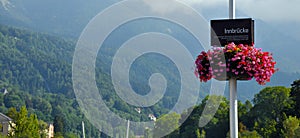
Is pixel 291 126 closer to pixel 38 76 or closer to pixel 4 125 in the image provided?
pixel 4 125

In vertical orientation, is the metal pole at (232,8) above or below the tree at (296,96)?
below

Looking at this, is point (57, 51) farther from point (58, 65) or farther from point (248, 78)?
point (248, 78)

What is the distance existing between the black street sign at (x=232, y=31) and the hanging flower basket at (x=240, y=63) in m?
0.08

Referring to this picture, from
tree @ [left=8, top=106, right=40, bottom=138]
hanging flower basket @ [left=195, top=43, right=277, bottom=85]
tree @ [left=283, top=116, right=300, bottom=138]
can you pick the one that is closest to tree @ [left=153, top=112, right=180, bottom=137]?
hanging flower basket @ [left=195, top=43, right=277, bottom=85]

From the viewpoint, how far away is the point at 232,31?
8.48 metres

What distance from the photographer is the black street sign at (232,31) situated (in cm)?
838

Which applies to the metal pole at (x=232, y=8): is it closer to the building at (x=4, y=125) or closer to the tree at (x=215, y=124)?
the tree at (x=215, y=124)

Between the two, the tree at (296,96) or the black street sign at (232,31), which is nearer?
the black street sign at (232,31)

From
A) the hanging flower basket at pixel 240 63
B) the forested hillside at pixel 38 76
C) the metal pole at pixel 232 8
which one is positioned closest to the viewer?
the hanging flower basket at pixel 240 63

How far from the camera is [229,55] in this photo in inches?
337

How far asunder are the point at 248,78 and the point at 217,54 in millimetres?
537

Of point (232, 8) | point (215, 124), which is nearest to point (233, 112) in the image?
point (232, 8)

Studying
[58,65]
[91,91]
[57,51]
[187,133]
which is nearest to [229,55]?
[91,91]

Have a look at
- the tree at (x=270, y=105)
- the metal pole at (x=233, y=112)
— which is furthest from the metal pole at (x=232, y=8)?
the tree at (x=270, y=105)
